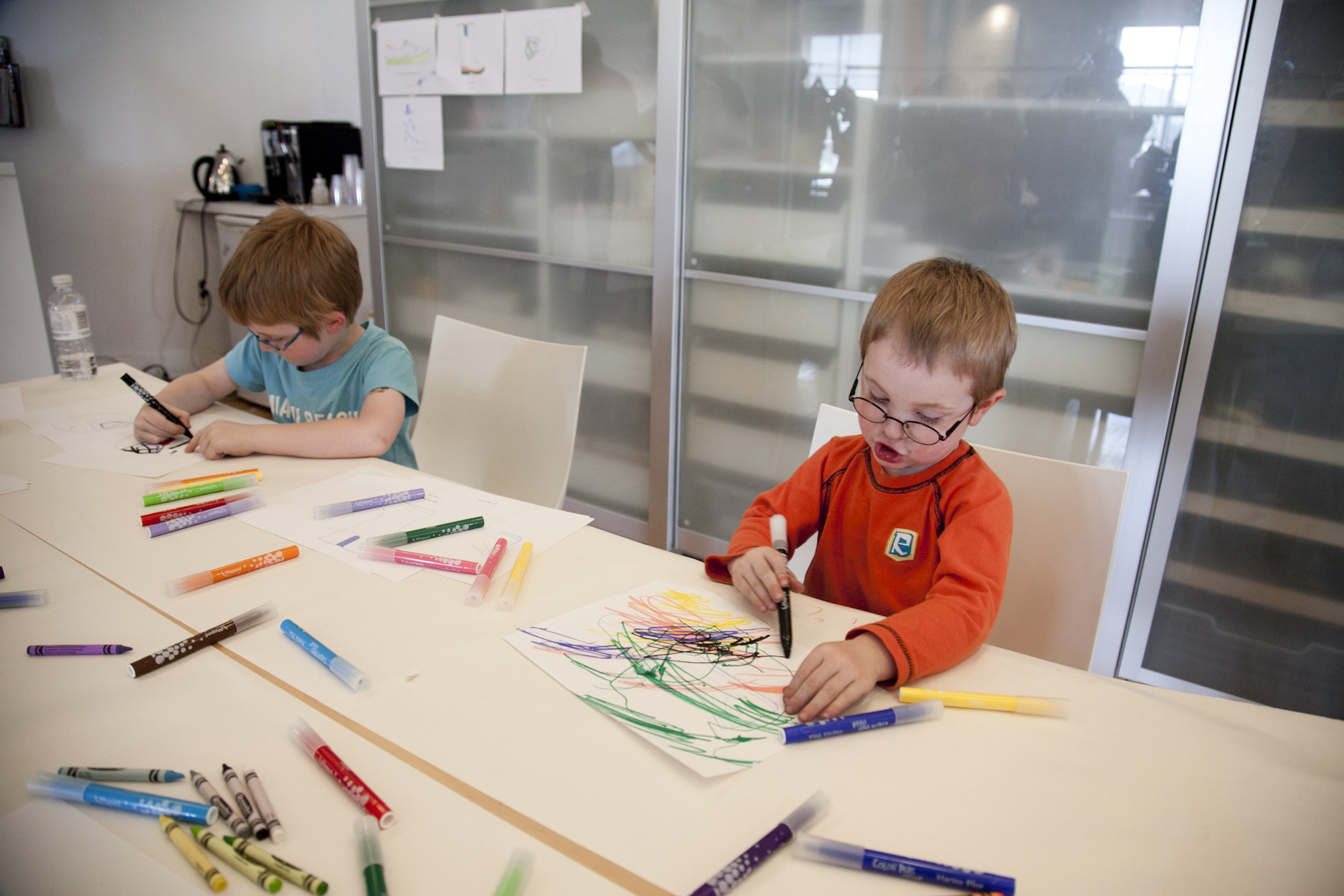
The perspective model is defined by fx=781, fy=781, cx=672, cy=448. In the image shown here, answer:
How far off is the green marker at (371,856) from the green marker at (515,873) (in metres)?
0.08

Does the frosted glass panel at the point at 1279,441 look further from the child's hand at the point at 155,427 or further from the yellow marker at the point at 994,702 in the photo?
the child's hand at the point at 155,427

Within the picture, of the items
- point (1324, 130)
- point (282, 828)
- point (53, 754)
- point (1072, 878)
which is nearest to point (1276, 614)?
point (1324, 130)

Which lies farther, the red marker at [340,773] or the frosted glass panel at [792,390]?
the frosted glass panel at [792,390]

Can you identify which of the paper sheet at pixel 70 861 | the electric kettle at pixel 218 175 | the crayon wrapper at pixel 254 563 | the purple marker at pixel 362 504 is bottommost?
the paper sheet at pixel 70 861

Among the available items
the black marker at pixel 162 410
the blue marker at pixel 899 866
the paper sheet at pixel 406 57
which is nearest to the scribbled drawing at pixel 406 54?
the paper sheet at pixel 406 57

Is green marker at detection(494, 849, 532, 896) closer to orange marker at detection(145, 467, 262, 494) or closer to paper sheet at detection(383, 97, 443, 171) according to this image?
orange marker at detection(145, 467, 262, 494)

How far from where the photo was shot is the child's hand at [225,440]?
52.9 inches

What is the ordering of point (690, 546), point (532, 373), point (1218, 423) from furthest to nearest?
point (690, 546)
point (1218, 423)
point (532, 373)

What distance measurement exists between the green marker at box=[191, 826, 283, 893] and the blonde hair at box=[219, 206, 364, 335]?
1.05 meters

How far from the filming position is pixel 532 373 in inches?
64.2

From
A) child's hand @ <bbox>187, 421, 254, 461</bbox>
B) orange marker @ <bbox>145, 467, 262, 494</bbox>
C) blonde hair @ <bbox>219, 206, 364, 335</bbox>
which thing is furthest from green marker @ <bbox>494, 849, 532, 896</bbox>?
blonde hair @ <bbox>219, 206, 364, 335</bbox>

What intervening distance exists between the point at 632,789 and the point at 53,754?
0.50 m

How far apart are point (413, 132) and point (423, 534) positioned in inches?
90.9

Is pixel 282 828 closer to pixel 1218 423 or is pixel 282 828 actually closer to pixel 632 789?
pixel 632 789
